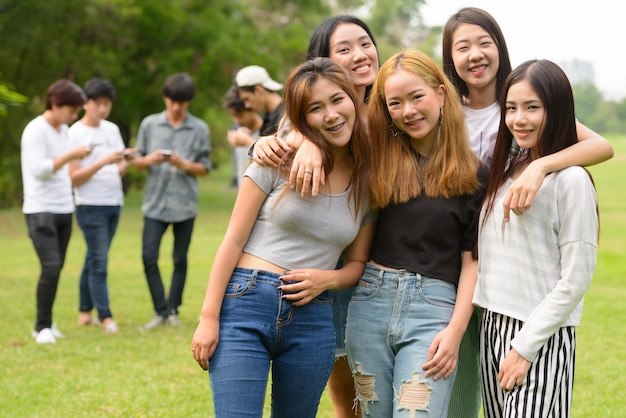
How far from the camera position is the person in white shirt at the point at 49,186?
22.3ft

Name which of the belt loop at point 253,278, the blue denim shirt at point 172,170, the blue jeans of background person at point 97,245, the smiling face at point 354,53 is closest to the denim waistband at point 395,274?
the belt loop at point 253,278

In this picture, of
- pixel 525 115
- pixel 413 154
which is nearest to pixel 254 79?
pixel 413 154

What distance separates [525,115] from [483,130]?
19.3 inches

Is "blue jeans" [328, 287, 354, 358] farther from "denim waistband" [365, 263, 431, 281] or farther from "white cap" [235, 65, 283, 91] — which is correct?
"white cap" [235, 65, 283, 91]

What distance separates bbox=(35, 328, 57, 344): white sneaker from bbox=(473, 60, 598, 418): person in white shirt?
15.7 ft

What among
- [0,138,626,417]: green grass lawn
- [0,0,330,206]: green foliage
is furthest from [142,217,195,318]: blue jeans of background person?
[0,0,330,206]: green foliage

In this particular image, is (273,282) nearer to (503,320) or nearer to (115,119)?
(503,320)

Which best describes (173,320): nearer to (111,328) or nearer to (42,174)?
(111,328)

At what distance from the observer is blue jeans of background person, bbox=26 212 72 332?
682 cm

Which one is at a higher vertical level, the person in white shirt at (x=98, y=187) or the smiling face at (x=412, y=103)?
the smiling face at (x=412, y=103)

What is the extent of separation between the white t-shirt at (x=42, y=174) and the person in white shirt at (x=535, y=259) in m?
4.67

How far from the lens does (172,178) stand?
7.49 meters

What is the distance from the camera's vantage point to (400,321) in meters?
3.07

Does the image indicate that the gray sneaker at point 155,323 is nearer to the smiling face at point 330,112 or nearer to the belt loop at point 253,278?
the belt loop at point 253,278
